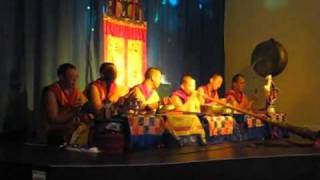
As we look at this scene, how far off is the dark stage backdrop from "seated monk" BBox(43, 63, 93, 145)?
1.61 feet

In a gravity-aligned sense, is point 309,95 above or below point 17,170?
above

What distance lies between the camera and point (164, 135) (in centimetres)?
366

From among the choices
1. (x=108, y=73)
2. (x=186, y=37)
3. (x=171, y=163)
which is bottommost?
(x=171, y=163)

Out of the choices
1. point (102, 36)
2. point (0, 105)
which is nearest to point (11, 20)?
point (0, 105)

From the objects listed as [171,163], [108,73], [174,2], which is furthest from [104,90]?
[174,2]

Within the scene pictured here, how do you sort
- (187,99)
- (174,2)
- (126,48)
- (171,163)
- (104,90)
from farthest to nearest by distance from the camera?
(174,2) < (126,48) < (187,99) < (104,90) < (171,163)

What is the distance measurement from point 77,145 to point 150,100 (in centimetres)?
101

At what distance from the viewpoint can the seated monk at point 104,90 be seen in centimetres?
394

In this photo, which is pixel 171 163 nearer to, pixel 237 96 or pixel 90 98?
pixel 90 98

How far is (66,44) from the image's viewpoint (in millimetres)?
4535

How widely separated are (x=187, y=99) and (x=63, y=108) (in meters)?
1.12

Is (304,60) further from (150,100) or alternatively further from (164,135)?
(164,135)

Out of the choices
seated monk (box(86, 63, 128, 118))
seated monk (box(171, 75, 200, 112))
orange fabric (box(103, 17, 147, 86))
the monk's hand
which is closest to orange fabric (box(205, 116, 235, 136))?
seated monk (box(171, 75, 200, 112))

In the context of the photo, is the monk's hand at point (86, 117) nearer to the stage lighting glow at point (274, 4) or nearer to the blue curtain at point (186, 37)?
the blue curtain at point (186, 37)
